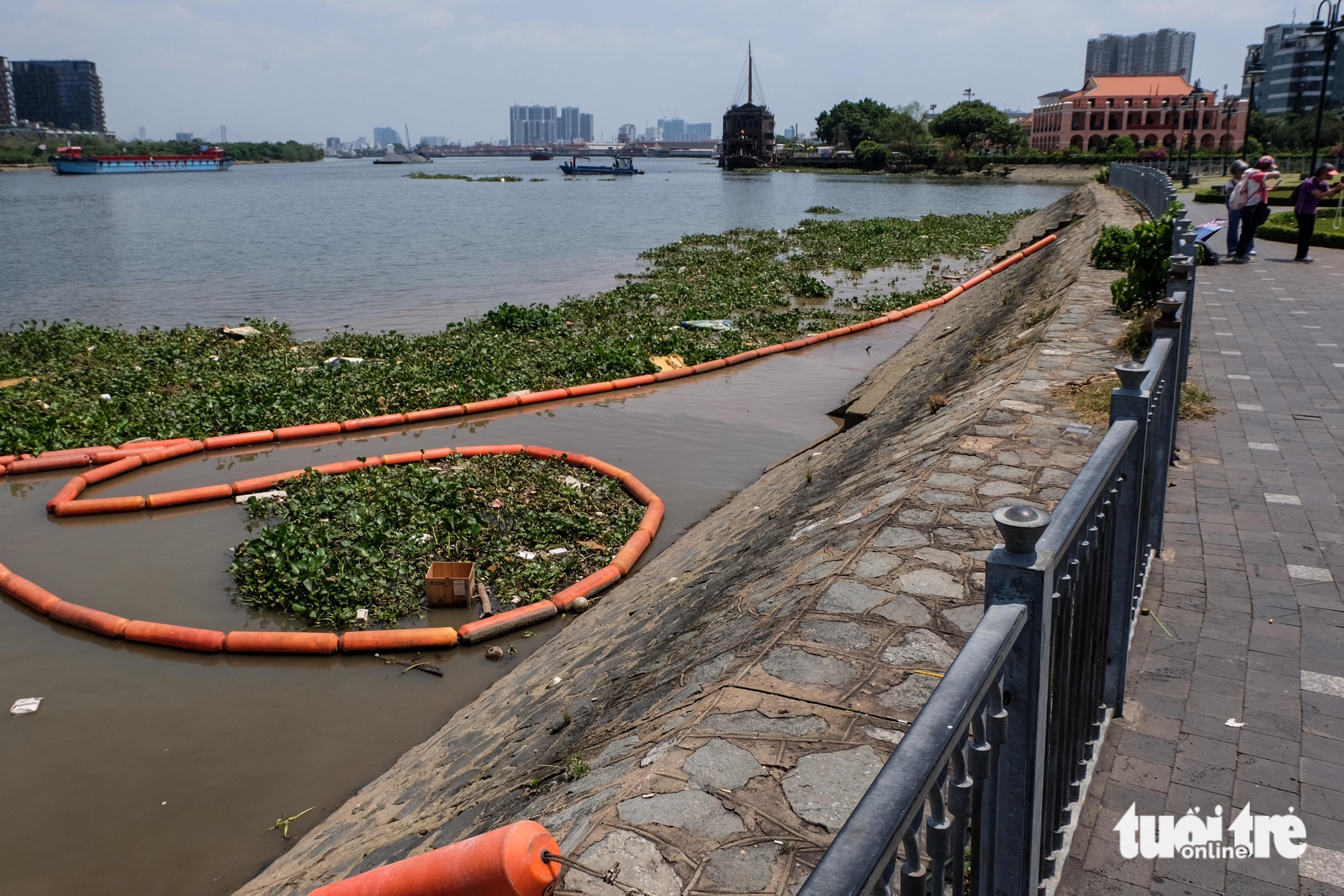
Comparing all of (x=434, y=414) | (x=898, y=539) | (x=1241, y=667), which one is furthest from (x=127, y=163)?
(x=1241, y=667)

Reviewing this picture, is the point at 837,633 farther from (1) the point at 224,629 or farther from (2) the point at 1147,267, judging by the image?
(2) the point at 1147,267

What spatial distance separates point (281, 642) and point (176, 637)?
2.59ft

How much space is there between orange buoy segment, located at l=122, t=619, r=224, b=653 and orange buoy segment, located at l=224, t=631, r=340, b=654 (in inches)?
3.4

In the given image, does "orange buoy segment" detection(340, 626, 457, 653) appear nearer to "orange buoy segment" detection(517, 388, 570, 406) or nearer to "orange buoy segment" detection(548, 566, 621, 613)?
"orange buoy segment" detection(548, 566, 621, 613)

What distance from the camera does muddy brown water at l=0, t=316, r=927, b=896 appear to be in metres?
4.91

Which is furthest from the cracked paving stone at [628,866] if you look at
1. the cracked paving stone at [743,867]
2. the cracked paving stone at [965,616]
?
the cracked paving stone at [965,616]

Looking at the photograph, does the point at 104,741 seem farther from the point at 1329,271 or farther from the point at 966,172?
the point at 966,172

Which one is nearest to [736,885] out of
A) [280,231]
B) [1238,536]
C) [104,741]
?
[1238,536]

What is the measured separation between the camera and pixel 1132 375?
3375mm

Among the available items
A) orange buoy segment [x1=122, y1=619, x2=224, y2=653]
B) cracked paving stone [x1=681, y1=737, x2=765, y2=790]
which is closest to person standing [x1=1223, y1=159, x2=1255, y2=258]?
cracked paving stone [x1=681, y1=737, x2=765, y2=790]

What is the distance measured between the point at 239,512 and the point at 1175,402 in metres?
8.13

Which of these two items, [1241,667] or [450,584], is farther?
[450,584]

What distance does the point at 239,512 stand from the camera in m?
9.06

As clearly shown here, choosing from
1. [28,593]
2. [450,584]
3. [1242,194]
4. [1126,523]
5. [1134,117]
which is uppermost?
[1134,117]
